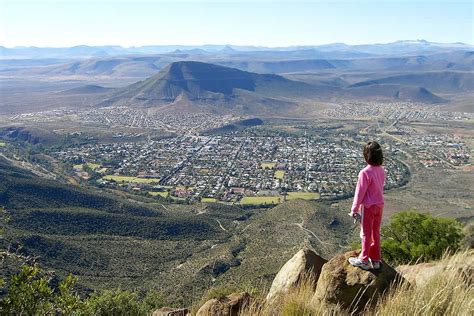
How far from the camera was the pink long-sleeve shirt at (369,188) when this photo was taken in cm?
794

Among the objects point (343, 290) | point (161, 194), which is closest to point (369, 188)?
point (343, 290)

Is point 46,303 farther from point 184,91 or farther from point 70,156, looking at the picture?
point 184,91

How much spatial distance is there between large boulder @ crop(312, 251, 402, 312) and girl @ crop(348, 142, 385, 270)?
0.19 m

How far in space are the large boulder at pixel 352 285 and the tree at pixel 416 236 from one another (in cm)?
1123

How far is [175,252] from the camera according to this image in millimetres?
44719

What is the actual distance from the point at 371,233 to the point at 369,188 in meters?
0.82

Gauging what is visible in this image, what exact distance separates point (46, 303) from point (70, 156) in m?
98.4

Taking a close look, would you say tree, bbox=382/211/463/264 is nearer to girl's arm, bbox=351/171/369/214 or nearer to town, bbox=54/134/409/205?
girl's arm, bbox=351/171/369/214

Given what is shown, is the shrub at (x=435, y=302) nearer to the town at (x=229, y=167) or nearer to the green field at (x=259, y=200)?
the green field at (x=259, y=200)

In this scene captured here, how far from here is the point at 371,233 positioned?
8.13 m

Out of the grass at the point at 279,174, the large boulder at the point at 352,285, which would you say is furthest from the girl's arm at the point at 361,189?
the grass at the point at 279,174

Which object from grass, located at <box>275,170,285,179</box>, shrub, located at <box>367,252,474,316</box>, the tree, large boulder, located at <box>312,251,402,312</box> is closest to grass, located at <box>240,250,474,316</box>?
shrub, located at <box>367,252,474,316</box>

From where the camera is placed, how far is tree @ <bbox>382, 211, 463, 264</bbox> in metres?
18.2

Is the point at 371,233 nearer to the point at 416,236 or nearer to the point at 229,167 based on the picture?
the point at 416,236
